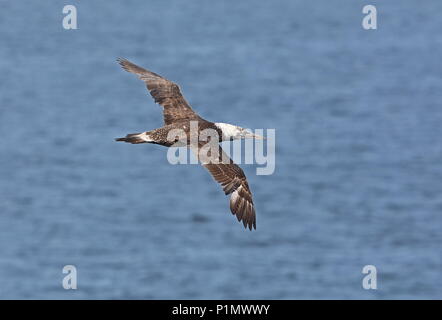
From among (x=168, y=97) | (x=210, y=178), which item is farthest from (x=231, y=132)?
(x=210, y=178)

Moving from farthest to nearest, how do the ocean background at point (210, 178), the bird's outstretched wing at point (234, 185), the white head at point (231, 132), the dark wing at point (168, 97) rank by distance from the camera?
the ocean background at point (210, 178) → the dark wing at point (168, 97) → the white head at point (231, 132) → the bird's outstretched wing at point (234, 185)

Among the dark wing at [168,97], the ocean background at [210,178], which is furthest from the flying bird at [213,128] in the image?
the ocean background at [210,178]

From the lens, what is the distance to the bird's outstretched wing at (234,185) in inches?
768

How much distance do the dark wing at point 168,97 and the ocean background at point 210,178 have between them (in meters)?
25.9

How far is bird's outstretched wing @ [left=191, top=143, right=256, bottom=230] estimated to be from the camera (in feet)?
64.0

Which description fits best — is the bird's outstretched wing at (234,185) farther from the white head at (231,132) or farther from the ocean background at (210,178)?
the ocean background at (210,178)

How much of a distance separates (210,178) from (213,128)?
3659 cm

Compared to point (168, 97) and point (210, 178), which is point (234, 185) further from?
point (210, 178)

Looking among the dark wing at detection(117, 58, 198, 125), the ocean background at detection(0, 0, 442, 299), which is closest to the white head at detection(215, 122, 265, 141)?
the dark wing at detection(117, 58, 198, 125)

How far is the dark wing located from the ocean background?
84.9ft

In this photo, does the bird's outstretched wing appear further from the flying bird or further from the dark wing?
the dark wing

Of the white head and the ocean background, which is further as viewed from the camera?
the ocean background

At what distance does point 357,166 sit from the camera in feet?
203
